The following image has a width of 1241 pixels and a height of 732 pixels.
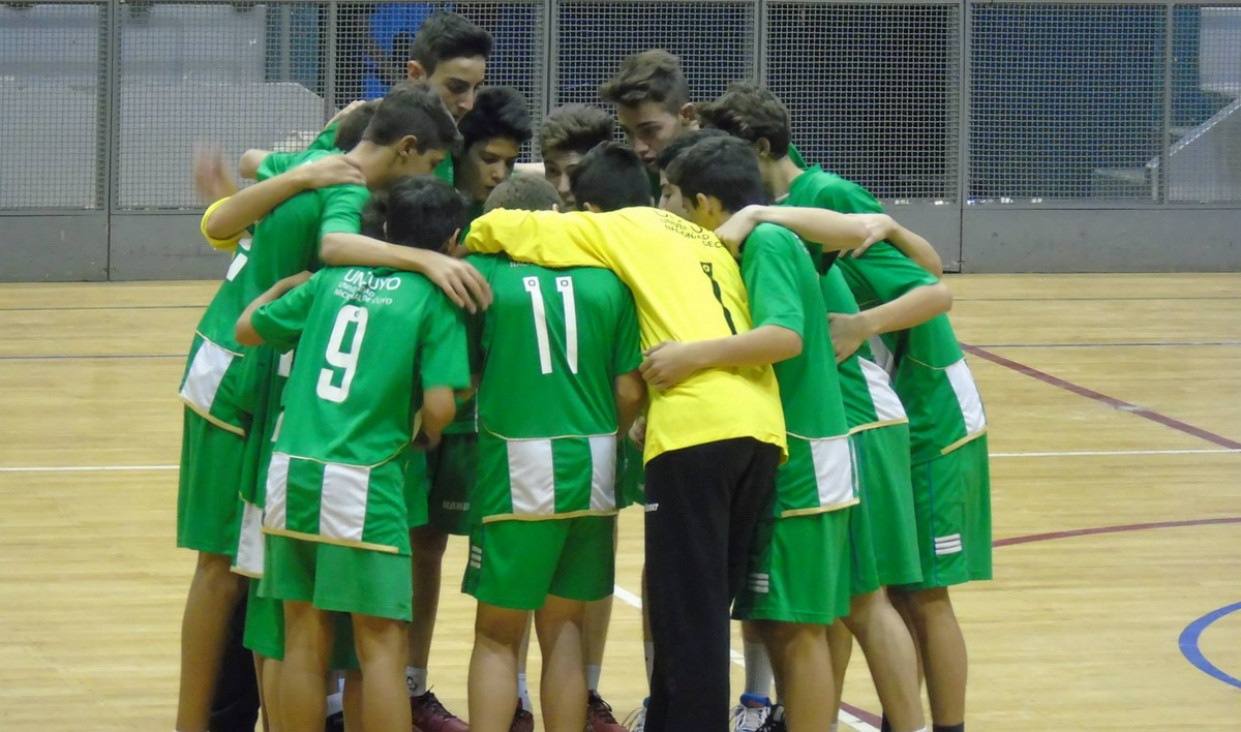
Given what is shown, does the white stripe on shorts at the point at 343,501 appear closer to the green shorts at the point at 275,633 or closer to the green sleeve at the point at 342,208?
the green shorts at the point at 275,633

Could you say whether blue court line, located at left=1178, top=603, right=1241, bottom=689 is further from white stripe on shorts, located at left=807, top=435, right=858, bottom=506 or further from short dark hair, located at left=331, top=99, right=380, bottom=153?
short dark hair, located at left=331, top=99, right=380, bottom=153

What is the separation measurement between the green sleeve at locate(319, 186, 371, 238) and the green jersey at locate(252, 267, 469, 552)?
17cm

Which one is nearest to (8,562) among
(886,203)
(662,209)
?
(662,209)

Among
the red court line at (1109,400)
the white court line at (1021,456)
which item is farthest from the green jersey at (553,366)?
the red court line at (1109,400)

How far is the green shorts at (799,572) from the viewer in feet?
11.1

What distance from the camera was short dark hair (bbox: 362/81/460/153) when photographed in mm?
3469

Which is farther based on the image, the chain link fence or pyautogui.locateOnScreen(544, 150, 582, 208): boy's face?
the chain link fence

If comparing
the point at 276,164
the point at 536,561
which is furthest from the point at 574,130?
the point at 536,561

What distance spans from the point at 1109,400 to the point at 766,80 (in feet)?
18.9

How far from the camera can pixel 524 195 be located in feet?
11.7

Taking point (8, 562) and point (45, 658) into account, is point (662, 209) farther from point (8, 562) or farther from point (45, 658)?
point (8, 562)

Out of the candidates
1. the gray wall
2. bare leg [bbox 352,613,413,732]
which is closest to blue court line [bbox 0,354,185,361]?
the gray wall

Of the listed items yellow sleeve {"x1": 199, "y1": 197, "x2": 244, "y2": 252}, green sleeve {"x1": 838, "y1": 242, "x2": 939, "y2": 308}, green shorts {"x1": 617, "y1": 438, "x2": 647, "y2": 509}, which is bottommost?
green shorts {"x1": 617, "y1": 438, "x2": 647, "y2": 509}

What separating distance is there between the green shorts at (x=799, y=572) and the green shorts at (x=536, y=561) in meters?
0.33
